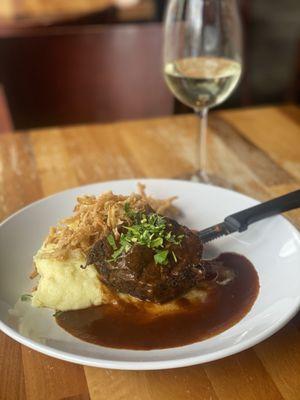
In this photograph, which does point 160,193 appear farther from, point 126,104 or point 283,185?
point 126,104

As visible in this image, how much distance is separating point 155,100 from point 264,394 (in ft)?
6.59

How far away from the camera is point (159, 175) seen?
172cm

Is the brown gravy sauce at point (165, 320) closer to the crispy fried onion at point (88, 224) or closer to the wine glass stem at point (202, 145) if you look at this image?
the crispy fried onion at point (88, 224)

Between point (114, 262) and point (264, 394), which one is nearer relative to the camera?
point (264, 394)

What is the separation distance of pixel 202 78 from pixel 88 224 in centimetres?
67

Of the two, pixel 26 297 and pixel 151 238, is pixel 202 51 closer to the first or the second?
pixel 151 238

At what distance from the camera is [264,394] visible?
33.7 inches

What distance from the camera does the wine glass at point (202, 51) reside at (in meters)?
1.54

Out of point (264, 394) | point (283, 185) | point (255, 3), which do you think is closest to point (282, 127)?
point (283, 185)

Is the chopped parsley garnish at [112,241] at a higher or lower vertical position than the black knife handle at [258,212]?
higher

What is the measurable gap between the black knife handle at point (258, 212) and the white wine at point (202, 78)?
487 millimetres

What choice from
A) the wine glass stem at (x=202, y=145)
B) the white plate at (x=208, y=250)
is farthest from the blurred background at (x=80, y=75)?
the white plate at (x=208, y=250)

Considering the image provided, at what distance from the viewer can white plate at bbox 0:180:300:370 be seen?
84cm

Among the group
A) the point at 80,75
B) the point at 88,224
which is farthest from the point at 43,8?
the point at 88,224
